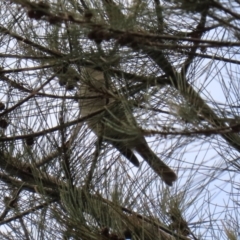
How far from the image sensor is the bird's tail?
7.35 feet

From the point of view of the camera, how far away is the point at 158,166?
90.7 inches

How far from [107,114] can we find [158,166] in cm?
24

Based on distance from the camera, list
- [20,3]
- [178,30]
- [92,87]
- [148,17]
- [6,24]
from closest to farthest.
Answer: [20,3], [148,17], [178,30], [92,87], [6,24]

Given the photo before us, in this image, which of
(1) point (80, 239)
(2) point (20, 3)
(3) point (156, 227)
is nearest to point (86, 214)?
(1) point (80, 239)

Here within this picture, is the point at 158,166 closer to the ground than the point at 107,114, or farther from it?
closer to the ground

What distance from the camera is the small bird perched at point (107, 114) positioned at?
2098 millimetres

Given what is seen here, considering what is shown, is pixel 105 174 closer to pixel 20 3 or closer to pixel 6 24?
pixel 6 24

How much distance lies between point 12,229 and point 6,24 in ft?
2.16

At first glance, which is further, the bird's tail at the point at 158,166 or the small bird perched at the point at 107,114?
the bird's tail at the point at 158,166

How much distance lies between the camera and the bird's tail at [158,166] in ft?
7.35

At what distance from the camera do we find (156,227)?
2219 millimetres

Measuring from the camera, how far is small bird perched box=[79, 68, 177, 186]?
6.88ft

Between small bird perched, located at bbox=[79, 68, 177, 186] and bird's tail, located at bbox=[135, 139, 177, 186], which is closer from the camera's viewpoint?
small bird perched, located at bbox=[79, 68, 177, 186]

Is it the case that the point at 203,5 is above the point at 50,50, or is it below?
below
